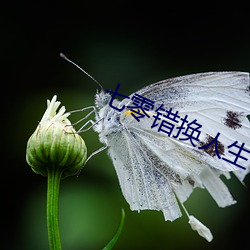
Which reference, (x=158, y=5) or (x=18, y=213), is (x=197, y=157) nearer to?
(x=18, y=213)

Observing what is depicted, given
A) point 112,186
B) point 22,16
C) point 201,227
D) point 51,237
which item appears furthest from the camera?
point 22,16

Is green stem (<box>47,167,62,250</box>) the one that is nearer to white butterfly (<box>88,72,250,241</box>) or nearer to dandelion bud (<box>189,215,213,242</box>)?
white butterfly (<box>88,72,250,241</box>)

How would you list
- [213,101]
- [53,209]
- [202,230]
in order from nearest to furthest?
1. [53,209]
2. [202,230]
3. [213,101]

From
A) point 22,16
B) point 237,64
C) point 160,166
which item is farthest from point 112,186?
point 22,16

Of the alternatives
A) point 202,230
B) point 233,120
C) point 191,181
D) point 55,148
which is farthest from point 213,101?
point 55,148

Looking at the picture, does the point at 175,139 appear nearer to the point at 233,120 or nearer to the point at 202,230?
the point at 233,120

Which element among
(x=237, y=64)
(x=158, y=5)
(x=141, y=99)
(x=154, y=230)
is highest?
(x=158, y=5)

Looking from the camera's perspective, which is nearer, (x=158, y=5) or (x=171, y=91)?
(x=171, y=91)

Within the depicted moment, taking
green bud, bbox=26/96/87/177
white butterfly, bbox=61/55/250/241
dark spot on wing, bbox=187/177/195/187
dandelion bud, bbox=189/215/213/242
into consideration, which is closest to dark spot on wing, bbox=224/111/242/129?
white butterfly, bbox=61/55/250/241
